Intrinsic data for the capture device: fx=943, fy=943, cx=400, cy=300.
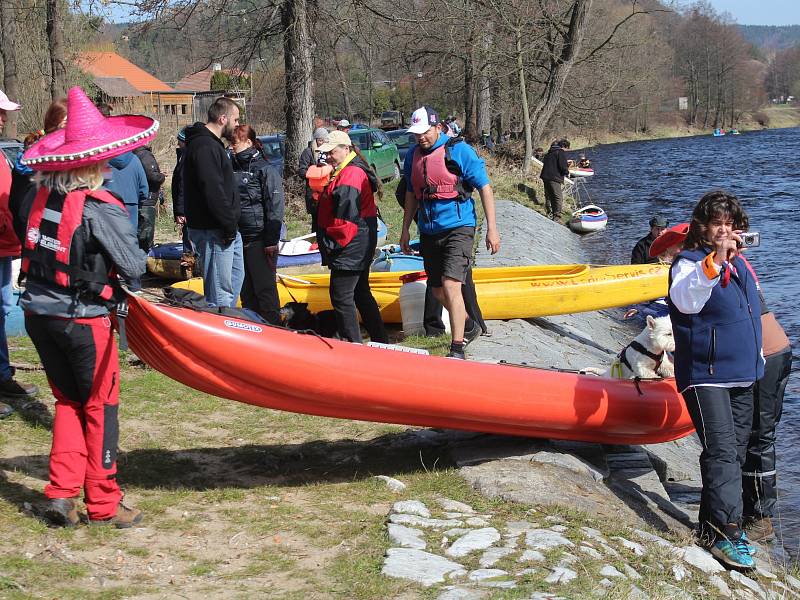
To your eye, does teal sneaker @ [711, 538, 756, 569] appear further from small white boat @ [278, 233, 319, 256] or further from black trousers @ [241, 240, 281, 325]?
small white boat @ [278, 233, 319, 256]

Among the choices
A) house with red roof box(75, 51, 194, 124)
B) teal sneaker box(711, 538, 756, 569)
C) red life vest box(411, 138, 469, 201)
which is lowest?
teal sneaker box(711, 538, 756, 569)

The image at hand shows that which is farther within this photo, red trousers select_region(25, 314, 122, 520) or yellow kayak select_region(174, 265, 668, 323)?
yellow kayak select_region(174, 265, 668, 323)

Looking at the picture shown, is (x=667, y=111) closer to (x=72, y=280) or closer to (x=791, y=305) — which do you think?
(x=791, y=305)

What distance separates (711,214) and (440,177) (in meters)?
2.44

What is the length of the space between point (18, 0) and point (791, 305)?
1695 cm

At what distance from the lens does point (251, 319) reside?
5.22 meters

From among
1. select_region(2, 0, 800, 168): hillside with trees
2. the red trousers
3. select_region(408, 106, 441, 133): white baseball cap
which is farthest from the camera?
select_region(2, 0, 800, 168): hillside with trees

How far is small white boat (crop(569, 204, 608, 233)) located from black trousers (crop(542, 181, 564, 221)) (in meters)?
1.13

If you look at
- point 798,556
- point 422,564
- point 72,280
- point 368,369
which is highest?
point 72,280

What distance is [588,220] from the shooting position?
21.0 m

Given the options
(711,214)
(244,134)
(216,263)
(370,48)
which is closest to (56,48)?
(370,48)

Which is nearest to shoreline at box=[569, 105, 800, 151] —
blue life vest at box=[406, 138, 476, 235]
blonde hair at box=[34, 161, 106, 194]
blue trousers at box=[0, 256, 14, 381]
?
blue life vest at box=[406, 138, 476, 235]

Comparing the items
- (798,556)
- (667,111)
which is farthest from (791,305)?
(667,111)

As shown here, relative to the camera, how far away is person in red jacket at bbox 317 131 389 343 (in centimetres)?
688
